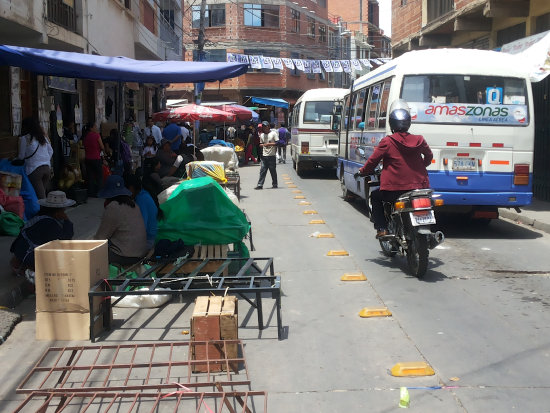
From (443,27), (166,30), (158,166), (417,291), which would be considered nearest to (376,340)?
(417,291)

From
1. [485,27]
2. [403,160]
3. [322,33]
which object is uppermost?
[322,33]

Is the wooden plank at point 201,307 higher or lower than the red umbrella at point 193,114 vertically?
lower

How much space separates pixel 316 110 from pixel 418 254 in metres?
13.6

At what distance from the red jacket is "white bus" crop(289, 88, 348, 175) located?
39.1 feet

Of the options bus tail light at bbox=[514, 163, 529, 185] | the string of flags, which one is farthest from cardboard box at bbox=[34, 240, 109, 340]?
the string of flags

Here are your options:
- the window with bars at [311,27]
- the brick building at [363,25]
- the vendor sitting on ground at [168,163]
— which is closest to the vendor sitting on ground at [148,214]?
the vendor sitting on ground at [168,163]

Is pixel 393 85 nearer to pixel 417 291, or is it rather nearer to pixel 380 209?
pixel 380 209

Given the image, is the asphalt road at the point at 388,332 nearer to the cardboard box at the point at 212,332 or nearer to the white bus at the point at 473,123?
the cardboard box at the point at 212,332

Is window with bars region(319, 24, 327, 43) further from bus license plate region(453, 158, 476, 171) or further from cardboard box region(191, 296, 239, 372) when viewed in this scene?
cardboard box region(191, 296, 239, 372)

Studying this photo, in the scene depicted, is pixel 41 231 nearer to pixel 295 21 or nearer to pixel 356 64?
pixel 356 64

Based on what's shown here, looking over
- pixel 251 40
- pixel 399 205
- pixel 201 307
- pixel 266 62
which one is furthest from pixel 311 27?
pixel 201 307

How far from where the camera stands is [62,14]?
1283 centimetres

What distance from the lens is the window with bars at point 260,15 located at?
4662 cm

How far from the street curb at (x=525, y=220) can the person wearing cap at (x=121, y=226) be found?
7093mm
